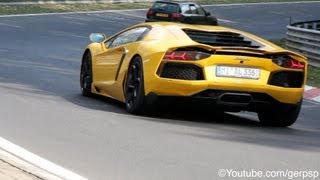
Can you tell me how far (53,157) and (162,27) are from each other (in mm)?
3478

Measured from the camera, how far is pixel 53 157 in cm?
740

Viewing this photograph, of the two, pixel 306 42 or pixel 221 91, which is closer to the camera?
pixel 221 91

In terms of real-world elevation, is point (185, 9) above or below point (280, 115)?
below

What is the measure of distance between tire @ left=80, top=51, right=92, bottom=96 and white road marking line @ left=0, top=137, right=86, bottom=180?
12.7 ft

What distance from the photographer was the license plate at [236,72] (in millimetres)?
9359

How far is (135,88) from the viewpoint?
1001 centimetres

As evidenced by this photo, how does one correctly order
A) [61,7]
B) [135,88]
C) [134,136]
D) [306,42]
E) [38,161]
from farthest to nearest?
[61,7]
[306,42]
[135,88]
[134,136]
[38,161]

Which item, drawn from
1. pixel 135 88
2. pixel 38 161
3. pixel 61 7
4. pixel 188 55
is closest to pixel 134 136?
pixel 188 55

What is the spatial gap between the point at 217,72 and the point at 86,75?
3.42 m

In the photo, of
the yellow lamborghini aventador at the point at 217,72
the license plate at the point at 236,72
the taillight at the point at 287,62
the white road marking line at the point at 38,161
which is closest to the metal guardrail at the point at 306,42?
the yellow lamborghini aventador at the point at 217,72

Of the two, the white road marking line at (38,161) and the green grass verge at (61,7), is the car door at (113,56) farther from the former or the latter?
the green grass verge at (61,7)

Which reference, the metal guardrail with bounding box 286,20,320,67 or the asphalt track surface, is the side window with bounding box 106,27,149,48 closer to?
the asphalt track surface

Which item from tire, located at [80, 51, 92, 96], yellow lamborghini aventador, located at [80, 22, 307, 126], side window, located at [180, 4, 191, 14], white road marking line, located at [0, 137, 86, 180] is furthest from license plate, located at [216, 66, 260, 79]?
side window, located at [180, 4, 191, 14]

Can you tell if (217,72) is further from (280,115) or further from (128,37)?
(128,37)
